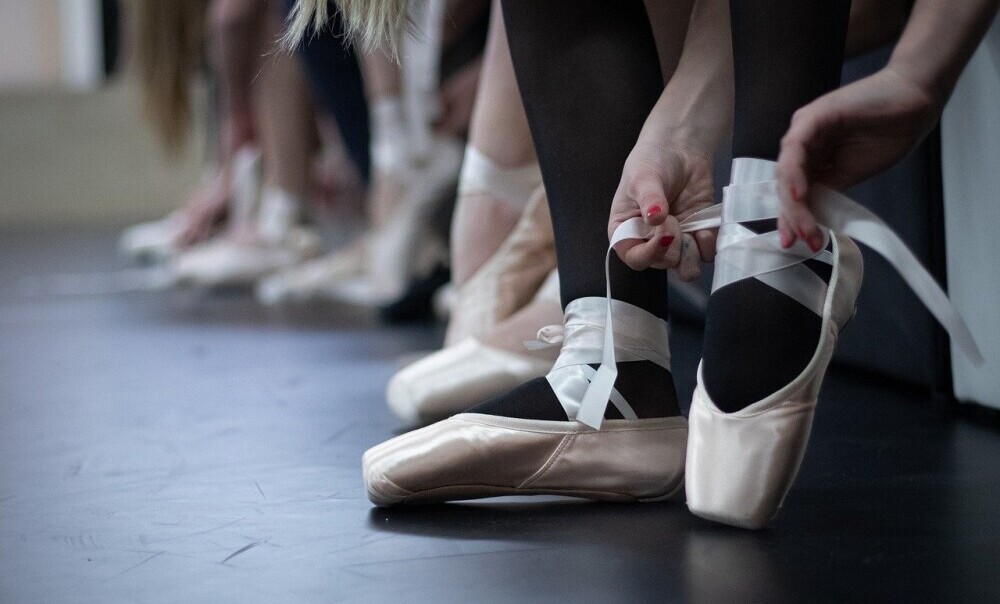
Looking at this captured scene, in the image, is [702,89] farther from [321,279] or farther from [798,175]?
[321,279]

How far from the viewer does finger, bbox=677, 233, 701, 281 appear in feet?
1.97

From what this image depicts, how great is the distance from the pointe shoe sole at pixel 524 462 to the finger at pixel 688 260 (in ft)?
0.34

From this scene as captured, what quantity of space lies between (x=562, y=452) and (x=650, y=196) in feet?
0.55

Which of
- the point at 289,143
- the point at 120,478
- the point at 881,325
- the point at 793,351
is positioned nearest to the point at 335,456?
the point at 120,478

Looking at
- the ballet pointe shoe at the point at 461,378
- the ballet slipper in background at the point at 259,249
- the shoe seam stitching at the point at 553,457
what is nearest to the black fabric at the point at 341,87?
the ballet slipper in background at the point at 259,249

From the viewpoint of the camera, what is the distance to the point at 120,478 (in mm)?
742

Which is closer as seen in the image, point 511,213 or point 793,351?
point 793,351

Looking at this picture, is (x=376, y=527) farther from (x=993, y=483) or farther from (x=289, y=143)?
(x=289, y=143)

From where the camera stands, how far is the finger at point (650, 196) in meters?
0.57

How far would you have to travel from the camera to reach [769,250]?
57 centimetres

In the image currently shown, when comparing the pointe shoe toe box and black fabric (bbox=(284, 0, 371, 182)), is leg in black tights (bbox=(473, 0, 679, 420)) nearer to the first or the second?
the pointe shoe toe box

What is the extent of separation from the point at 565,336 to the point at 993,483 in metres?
0.28

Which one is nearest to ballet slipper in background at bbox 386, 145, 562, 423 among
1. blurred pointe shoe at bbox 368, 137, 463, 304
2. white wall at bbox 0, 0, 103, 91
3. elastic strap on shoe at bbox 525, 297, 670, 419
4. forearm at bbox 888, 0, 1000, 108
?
elastic strap on shoe at bbox 525, 297, 670, 419

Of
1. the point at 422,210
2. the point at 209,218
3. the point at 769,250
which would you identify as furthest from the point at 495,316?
the point at 209,218
